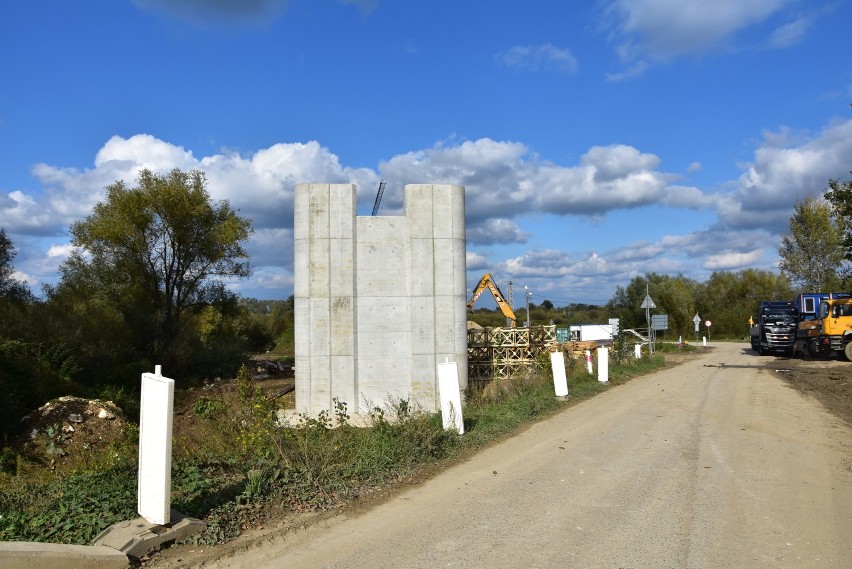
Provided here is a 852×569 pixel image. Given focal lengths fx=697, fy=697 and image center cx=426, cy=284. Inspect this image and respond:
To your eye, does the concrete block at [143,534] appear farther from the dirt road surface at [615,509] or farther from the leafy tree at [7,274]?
the leafy tree at [7,274]

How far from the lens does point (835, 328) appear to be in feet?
110

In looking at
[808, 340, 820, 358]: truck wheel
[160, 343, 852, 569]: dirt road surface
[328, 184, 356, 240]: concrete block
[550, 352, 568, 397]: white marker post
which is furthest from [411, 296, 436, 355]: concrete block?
[808, 340, 820, 358]: truck wheel

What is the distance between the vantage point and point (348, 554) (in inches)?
237

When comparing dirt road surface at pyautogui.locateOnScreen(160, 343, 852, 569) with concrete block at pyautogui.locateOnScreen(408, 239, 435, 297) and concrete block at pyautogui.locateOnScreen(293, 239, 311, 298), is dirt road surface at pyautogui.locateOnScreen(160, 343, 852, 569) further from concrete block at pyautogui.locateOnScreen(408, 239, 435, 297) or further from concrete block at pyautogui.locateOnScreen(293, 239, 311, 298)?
concrete block at pyautogui.locateOnScreen(293, 239, 311, 298)

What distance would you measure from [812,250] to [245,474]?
63755mm

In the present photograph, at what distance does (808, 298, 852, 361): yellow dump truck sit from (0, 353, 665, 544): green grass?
27175 mm

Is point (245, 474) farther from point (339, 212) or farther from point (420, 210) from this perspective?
point (420, 210)

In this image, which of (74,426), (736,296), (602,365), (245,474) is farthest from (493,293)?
(736,296)

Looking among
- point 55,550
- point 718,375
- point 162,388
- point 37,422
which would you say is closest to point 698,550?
point 162,388

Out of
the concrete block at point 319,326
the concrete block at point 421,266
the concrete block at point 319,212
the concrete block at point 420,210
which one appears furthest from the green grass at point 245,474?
the concrete block at point 420,210

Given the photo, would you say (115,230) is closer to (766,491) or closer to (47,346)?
(47,346)

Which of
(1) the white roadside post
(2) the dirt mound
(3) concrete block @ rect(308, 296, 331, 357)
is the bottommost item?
(2) the dirt mound

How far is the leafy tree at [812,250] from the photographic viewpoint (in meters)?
59.1

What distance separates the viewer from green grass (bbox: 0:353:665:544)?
6480 mm
